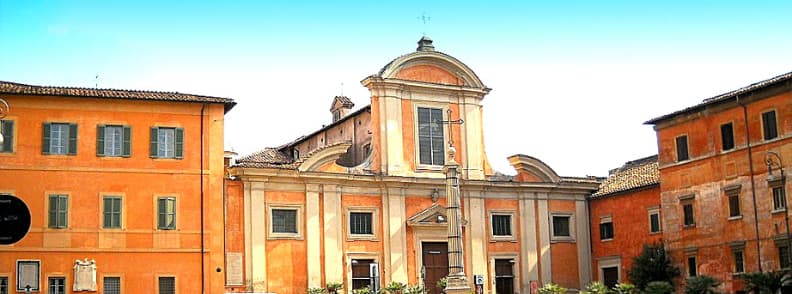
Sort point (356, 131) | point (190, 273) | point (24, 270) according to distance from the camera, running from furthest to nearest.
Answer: point (356, 131) < point (190, 273) < point (24, 270)

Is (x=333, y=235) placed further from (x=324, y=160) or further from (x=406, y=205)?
(x=406, y=205)

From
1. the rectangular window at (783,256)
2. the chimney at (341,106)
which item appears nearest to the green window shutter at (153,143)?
the chimney at (341,106)

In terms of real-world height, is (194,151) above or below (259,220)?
above

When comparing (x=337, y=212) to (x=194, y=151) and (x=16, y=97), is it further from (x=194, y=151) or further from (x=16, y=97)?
(x=16, y=97)

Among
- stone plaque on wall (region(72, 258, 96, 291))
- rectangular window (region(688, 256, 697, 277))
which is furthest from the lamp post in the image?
stone plaque on wall (region(72, 258, 96, 291))

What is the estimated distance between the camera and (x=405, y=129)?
121 ft

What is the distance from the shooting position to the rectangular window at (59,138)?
30.6 m

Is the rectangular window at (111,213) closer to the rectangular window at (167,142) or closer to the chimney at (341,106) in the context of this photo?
the rectangular window at (167,142)

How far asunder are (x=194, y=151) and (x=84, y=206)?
400cm

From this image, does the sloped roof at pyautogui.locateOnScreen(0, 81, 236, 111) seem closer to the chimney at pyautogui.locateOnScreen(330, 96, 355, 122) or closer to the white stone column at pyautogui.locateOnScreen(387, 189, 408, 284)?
the white stone column at pyautogui.locateOnScreen(387, 189, 408, 284)

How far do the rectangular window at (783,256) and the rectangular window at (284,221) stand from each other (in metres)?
16.4

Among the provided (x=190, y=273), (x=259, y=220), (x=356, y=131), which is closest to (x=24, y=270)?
(x=190, y=273)

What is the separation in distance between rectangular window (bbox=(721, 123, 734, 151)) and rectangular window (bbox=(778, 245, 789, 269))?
3.88 meters

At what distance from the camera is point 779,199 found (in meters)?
29.7
